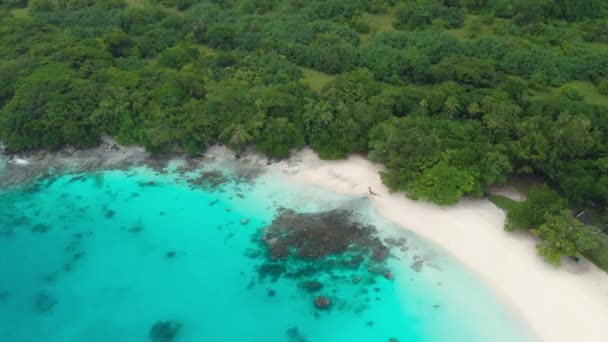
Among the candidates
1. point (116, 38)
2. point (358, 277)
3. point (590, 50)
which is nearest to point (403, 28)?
point (590, 50)

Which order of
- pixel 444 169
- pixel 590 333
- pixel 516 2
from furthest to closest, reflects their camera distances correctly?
pixel 516 2 → pixel 444 169 → pixel 590 333

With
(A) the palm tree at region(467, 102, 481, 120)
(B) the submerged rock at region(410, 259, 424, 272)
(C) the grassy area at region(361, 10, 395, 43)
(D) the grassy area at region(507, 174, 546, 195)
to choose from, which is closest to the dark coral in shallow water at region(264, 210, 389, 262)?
(B) the submerged rock at region(410, 259, 424, 272)

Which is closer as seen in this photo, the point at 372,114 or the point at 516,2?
the point at 372,114

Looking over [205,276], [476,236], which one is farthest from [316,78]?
[205,276]

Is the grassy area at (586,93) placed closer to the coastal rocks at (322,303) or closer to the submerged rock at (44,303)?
the coastal rocks at (322,303)

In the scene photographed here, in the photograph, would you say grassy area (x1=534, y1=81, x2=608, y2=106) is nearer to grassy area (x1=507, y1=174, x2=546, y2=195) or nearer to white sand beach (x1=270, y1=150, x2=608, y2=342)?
grassy area (x1=507, y1=174, x2=546, y2=195)

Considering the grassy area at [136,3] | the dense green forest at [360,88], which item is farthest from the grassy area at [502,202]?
the grassy area at [136,3]

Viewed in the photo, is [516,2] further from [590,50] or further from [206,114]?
[206,114]
